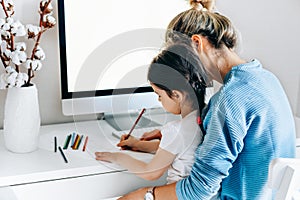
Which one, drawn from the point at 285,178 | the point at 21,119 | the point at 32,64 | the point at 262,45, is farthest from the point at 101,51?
the point at 262,45

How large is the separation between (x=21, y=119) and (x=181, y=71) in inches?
19.9

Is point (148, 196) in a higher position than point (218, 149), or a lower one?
lower

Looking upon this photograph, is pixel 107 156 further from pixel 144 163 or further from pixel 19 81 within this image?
pixel 19 81

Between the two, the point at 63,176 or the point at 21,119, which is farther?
the point at 21,119

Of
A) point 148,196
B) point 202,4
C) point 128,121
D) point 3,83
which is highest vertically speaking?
point 202,4

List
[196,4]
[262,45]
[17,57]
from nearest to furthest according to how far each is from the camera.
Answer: [17,57]
[196,4]
[262,45]

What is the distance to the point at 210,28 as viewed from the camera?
1.14m

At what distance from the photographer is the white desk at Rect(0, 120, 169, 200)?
1121 millimetres

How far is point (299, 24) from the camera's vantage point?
1893 mm

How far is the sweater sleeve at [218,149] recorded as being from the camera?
1.01 metres

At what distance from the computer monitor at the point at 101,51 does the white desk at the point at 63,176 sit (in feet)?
0.45

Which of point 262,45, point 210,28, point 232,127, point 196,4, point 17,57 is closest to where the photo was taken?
point 232,127

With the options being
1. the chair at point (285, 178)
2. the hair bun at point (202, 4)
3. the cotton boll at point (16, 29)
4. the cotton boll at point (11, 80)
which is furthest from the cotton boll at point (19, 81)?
the chair at point (285, 178)

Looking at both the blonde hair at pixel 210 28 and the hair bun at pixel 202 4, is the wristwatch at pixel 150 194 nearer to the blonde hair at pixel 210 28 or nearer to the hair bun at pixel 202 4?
the blonde hair at pixel 210 28
